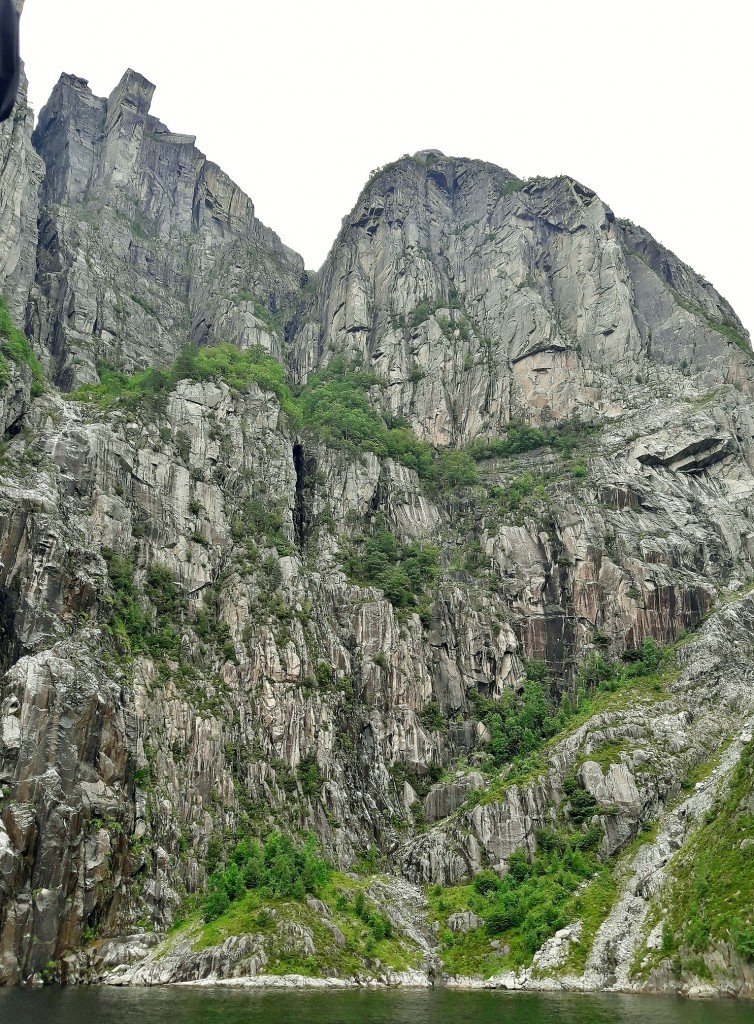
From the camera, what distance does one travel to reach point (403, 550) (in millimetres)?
113688

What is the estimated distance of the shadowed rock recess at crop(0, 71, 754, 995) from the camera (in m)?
65.2

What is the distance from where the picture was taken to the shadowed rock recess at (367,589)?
2569 inches

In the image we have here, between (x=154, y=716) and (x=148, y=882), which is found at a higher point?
(x=154, y=716)

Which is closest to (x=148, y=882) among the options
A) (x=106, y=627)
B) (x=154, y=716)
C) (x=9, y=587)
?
(x=154, y=716)

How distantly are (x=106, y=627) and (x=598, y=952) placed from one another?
175 feet

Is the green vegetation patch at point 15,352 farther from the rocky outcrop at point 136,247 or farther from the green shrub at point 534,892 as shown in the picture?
the green shrub at point 534,892

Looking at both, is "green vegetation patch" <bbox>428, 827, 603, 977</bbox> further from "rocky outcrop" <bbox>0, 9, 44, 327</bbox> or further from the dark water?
"rocky outcrop" <bbox>0, 9, 44, 327</bbox>

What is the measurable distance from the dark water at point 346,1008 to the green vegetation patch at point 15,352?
67396 millimetres

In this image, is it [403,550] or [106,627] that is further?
[403,550]

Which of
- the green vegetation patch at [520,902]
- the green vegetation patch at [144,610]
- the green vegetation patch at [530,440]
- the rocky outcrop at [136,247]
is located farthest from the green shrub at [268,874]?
the rocky outcrop at [136,247]

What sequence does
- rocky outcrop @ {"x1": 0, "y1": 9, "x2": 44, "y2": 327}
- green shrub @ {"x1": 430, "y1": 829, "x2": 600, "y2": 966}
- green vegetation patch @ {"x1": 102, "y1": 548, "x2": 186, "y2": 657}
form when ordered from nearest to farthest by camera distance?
green shrub @ {"x1": 430, "y1": 829, "x2": 600, "y2": 966}, green vegetation patch @ {"x1": 102, "y1": 548, "x2": 186, "y2": 657}, rocky outcrop @ {"x1": 0, "y1": 9, "x2": 44, "y2": 327}

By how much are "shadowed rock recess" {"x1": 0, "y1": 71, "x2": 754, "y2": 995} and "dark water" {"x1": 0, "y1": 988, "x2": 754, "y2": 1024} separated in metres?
6.07

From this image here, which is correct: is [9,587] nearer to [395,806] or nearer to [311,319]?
[395,806]

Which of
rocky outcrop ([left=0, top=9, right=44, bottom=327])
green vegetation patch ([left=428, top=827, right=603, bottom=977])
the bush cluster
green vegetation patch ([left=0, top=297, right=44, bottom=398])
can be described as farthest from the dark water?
rocky outcrop ([left=0, top=9, right=44, bottom=327])
